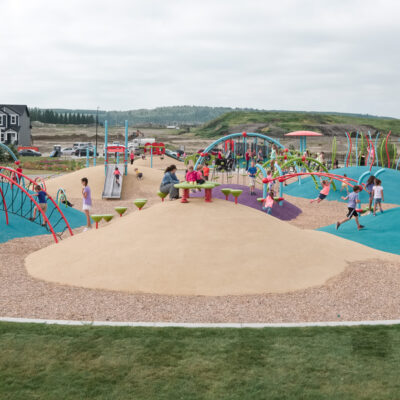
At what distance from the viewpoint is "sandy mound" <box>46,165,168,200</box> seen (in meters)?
28.9

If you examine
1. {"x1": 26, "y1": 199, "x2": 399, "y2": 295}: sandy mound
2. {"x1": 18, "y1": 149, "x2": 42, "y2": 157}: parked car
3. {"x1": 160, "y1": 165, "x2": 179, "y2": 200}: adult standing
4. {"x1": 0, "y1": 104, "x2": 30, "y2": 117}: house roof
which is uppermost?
{"x1": 0, "y1": 104, "x2": 30, "y2": 117}: house roof

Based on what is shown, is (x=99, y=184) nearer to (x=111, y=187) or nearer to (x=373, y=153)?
(x=111, y=187)

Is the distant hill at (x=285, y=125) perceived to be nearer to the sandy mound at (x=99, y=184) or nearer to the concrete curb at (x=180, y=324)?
the sandy mound at (x=99, y=184)

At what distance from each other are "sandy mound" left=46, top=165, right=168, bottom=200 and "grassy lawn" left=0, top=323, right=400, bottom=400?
2080 centimetres

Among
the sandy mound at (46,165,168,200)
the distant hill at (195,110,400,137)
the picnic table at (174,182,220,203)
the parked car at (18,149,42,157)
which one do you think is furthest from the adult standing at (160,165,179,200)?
the distant hill at (195,110,400,137)

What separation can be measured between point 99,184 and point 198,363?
23.4 m

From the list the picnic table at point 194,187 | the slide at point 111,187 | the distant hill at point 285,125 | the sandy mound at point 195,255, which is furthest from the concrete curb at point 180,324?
the distant hill at point 285,125

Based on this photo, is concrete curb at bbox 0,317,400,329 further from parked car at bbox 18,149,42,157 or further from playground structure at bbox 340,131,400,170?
parked car at bbox 18,149,42,157

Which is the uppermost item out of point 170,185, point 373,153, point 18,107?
point 18,107

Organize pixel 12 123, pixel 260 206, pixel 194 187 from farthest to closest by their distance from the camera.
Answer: pixel 12 123, pixel 260 206, pixel 194 187

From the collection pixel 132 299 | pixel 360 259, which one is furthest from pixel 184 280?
pixel 360 259

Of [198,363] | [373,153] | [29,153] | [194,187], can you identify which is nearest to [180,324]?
[198,363]

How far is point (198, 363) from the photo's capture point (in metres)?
6.99

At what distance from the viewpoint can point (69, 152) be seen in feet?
243
